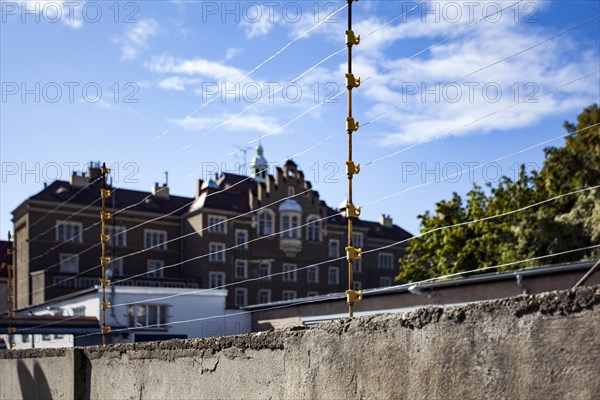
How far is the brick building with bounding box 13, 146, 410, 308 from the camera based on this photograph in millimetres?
57594

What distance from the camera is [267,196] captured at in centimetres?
6456

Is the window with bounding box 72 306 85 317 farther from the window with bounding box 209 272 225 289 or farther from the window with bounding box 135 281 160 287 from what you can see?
the window with bounding box 209 272 225 289

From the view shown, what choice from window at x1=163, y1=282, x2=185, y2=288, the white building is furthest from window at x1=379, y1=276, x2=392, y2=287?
the white building

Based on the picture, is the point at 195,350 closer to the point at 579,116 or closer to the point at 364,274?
the point at 579,116

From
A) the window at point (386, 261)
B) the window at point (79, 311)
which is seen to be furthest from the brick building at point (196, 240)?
the window at point (79, 311)

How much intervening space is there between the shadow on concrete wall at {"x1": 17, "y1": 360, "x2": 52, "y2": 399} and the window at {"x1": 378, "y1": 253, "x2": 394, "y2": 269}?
209ft

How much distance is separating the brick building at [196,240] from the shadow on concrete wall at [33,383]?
48336 millimetres

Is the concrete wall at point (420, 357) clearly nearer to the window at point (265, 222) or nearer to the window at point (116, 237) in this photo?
the window at point (116, 237)

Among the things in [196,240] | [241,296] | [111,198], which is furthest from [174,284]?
[111,198]

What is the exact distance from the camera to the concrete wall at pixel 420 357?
249 cm

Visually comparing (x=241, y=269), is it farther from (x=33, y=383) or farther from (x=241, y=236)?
(x=33, y=383)

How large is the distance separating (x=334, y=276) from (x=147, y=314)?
27.6 m

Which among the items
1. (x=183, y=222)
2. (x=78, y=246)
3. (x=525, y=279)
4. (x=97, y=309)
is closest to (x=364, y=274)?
(x=183, y=222)

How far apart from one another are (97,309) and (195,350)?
36983 mm
